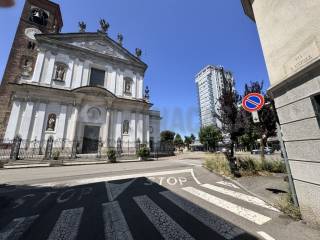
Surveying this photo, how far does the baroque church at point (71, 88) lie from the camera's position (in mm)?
18031

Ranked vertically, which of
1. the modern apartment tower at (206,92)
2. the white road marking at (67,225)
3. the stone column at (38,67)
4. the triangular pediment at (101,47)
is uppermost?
the modern apartment tower at (206,92)

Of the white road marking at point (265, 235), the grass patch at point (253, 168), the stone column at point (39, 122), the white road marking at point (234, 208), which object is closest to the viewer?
the white road marking at point (265, 235)

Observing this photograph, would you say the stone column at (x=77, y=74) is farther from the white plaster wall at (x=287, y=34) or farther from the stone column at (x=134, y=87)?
the white plaster wall at (x=287, y=34)

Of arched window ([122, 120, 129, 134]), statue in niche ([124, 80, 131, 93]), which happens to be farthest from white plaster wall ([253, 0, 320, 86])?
statue in niche ([124, 80, 131, 93])

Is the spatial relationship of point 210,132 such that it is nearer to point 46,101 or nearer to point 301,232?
point 46,101

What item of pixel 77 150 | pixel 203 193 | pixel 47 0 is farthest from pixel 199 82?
pixel 203 193

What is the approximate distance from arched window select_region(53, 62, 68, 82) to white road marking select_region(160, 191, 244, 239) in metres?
23.2

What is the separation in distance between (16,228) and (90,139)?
19522 millimetres

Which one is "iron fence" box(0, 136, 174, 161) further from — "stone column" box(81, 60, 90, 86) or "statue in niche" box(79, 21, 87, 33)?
"statue in niche" box(79, 21, 87, 33)

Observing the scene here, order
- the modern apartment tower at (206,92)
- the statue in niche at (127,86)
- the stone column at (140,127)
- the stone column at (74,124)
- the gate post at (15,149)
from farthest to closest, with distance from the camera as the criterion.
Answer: the modern apartment tower at (206,92) → the statue in niche at (127,86) → the stone column at (140,127) → the stone column at (74,124) → the gate post at (15,149)

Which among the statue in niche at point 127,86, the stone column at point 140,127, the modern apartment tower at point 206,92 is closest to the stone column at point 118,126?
the stone column at point 140,127

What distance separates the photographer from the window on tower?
26.6 meters

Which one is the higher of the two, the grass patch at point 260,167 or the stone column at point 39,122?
the stone column at point 39,122

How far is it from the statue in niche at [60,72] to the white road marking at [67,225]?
72.4 ft
